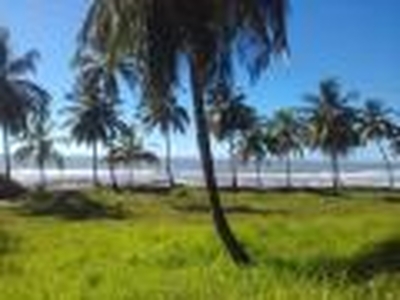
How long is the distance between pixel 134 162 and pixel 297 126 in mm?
18640

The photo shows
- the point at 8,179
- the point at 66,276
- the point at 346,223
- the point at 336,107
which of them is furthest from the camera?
the point at 336,107

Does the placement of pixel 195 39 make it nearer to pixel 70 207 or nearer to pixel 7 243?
pixel 7 243

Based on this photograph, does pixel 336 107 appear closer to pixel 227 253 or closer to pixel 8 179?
pixel 8 179

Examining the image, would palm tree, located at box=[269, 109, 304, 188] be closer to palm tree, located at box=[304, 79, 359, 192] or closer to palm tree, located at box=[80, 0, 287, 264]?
palm tree, located at box=[304, 79, 359, 192]

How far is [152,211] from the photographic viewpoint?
52594mm

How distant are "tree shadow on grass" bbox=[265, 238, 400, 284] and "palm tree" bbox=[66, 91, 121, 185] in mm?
60949

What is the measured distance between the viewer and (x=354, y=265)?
22422mm

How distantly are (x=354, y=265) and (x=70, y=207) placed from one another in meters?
31.3

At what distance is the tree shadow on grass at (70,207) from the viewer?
1886 inches

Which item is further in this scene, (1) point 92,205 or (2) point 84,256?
(1) point 92,205

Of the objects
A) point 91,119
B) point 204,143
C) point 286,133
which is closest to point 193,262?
point 204,143

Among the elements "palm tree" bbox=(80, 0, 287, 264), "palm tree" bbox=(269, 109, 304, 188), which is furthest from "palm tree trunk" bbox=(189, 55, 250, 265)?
"palm tree" bbox=(269, 109, 304, 188)

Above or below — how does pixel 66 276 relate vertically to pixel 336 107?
below

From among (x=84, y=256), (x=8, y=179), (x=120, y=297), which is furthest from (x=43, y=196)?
(x=120, y=297)
